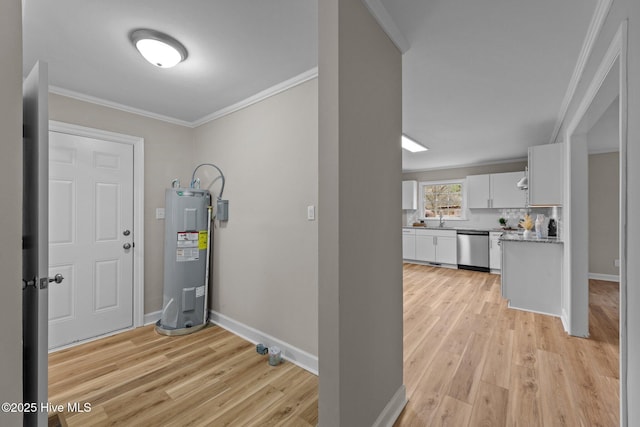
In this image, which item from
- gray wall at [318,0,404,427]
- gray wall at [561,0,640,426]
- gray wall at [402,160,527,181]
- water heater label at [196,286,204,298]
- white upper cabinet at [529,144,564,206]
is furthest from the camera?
gray wall at [402,160,527,181]

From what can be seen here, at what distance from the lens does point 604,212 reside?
5.17 m

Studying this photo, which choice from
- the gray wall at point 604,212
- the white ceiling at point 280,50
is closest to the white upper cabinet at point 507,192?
the gray wall at point 604,212

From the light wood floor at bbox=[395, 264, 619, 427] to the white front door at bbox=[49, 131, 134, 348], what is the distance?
307 cm

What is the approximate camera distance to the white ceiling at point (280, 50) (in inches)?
63.7

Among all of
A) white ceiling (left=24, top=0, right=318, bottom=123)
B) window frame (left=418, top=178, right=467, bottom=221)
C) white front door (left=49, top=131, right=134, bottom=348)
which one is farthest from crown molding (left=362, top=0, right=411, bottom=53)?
window frame (left=418, top=178, right=467, bottom=221)

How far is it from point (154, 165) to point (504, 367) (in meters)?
4.10

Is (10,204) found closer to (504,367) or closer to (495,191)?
(504,367)

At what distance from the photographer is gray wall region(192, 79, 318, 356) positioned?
7.76 feet

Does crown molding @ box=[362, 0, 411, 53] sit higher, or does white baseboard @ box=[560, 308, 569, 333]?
crown molding @ box=[362, 0, 411, 53]

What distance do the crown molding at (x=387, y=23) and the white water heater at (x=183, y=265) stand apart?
2487 mm

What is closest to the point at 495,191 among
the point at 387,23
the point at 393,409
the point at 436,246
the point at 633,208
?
the point at 436,246

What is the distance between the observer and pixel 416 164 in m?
6.59

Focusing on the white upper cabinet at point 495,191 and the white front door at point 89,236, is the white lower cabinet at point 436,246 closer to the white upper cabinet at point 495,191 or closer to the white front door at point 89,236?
the white upper cabinet at point 495,191

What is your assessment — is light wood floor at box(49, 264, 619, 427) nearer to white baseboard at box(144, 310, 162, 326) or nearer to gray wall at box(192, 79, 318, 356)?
white baseboard at box(144, 310, 162, 326)
